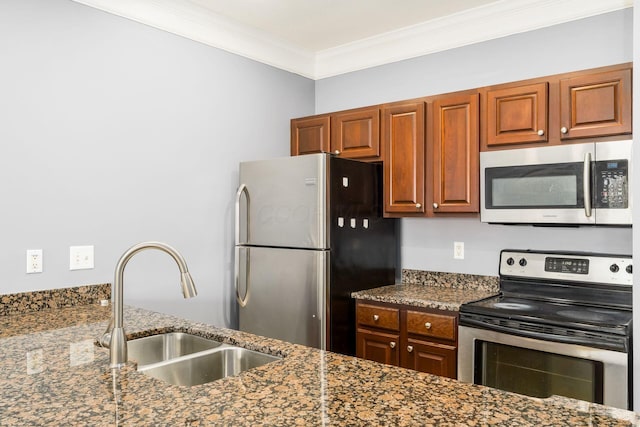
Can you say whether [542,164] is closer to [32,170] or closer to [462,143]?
[462,143]

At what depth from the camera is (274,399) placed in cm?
114

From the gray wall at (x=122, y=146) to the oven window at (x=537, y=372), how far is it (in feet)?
A: 5.47

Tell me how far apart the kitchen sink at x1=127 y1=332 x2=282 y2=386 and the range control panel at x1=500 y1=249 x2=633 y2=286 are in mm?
1812

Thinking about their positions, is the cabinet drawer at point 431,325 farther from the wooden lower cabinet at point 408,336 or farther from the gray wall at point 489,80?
the gray wall at point 489,80

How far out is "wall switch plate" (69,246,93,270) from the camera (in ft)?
7.97

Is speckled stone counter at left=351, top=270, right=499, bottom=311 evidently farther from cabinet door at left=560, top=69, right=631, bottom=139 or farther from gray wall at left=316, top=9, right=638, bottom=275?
cabinet door at left=560, top=69, right=631, bottom=139

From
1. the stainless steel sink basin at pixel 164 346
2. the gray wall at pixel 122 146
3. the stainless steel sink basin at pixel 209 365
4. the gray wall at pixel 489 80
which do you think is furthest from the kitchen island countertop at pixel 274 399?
the gray wall at pixel 489 80

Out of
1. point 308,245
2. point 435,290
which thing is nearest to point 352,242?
point 308,245

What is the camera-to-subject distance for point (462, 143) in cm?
280

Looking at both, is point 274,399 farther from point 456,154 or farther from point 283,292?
point 456,154

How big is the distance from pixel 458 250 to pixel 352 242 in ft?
2.42

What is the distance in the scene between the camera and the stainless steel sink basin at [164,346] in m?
1.88

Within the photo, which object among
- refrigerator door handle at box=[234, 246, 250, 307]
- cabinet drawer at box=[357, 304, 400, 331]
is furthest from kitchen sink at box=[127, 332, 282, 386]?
cabinet drawer at box=[357, 304, 400, 331]

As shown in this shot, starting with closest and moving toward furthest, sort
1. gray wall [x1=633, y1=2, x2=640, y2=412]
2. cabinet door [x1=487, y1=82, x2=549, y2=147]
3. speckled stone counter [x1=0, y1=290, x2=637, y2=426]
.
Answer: speckled stone counter [x1=0, y1=290, x2=637, y2=426]
gray wall [x1=633, y1=2, x2=640, y2=412]
cabinet door [x1=487, y1=82, x2=549, y2=147]
